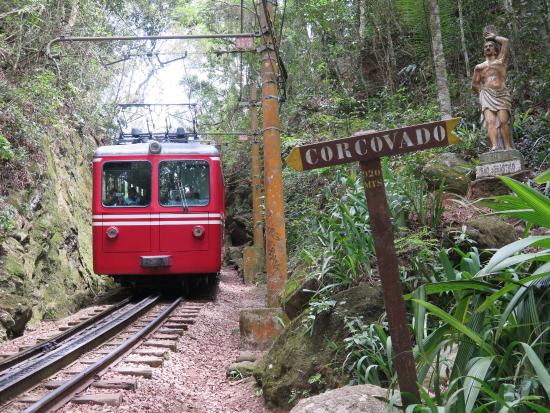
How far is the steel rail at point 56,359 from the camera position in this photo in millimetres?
4398

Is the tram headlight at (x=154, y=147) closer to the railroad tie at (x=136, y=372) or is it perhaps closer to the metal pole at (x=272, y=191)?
the metal pole at (x=272, y=191)

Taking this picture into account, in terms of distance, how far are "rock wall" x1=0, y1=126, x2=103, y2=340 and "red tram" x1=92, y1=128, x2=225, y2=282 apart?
3.04 ft

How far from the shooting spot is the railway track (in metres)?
4.19

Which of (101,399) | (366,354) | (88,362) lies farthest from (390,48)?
(101,399)

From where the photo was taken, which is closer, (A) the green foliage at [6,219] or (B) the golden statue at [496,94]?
(B) the golden statue at [496,94]

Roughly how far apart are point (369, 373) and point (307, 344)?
0.78m

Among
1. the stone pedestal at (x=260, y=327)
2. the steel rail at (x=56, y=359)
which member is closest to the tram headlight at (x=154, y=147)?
the steel rail at (x=56, y=359)

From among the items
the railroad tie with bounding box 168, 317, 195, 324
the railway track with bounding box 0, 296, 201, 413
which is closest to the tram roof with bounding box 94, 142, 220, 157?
the railway track with bounding box 0, 296, 201, 413

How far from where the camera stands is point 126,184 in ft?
32.8

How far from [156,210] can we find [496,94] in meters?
6.02

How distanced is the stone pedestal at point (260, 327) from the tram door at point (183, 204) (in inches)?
144

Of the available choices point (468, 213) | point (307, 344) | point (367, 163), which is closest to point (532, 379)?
point (367, 163)

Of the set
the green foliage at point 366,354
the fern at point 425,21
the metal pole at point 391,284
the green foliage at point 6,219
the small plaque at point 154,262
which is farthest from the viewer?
the fern at point 425,21

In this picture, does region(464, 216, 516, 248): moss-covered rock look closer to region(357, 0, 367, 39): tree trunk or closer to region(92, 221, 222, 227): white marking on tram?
region(92, 221, 222, 227): white marking on tram
